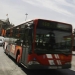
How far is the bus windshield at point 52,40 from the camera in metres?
10.3

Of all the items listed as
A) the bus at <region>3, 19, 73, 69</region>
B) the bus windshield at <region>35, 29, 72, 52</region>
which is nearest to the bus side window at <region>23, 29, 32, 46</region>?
the bus at <region>3, 19, 73, 69</region>

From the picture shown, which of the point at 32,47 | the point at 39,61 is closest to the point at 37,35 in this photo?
the point at 32,47

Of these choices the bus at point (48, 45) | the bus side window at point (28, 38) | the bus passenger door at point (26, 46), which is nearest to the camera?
the bus at point (48, 45)

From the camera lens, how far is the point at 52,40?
10.5 m

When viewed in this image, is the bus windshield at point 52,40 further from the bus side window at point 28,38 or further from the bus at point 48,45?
the bus side window at point 28,38

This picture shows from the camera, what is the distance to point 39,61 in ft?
33.7

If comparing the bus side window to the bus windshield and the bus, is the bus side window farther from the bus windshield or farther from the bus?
the bus windshield

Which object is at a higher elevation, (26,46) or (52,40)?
(52,40)

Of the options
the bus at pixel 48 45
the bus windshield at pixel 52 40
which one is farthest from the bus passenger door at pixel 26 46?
the bus windshield at pixel 52 40

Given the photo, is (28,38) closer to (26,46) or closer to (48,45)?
(26,46)

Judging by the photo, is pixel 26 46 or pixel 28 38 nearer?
pixel 28 38

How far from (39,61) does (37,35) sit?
1.24 m

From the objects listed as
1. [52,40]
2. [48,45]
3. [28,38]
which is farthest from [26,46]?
[52,40]

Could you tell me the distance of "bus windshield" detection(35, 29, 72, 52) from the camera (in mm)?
10289
